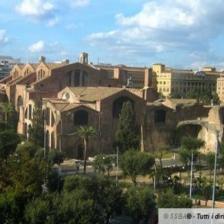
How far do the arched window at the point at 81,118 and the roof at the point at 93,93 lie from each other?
2891mm

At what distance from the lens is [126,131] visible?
7000 cm

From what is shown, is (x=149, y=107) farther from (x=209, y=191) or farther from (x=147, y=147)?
(x=209, y=191)

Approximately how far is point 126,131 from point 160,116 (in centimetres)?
932

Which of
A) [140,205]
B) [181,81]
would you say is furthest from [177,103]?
[181,81]

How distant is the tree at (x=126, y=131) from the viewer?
229 feet

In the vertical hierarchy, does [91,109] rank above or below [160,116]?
above

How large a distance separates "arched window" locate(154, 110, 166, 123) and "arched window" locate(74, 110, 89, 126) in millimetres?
9657

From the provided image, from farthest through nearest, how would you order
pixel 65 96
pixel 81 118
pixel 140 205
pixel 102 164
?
pixel 65 96 → pixel 81 118 → pixel 102 164 → pixel 140 205

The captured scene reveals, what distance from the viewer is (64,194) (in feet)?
118

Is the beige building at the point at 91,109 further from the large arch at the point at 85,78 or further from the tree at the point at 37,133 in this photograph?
the tree at the point at 37,133

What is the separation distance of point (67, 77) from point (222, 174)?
32.7 m

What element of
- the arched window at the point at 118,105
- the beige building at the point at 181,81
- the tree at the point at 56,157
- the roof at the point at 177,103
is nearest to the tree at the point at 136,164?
the tree at the point at 56,157

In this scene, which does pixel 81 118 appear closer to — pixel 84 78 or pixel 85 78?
pixel 84 78

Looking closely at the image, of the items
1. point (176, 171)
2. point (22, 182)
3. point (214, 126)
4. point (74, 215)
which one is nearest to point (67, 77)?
point (214, 126)
